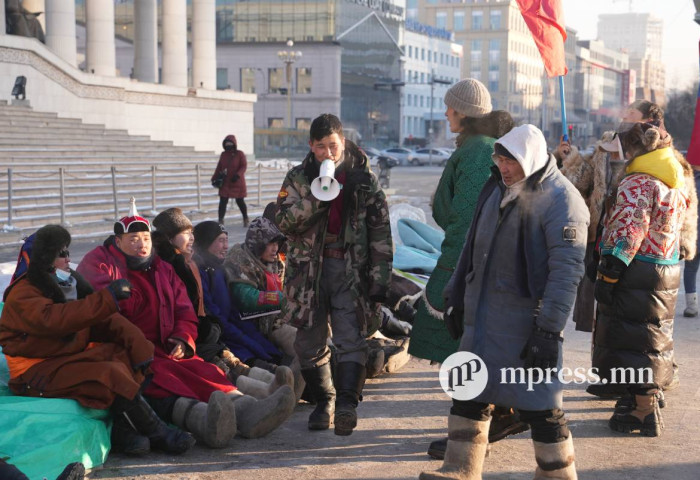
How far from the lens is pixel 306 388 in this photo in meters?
5.76

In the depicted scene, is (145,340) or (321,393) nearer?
(145,340)

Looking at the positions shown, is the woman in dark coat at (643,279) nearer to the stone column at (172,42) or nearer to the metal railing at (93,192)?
the metal railing at (93,192)

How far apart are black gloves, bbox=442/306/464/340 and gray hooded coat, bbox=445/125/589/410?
0.17 m

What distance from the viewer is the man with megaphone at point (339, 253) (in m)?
5.07

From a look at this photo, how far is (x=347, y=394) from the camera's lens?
507 cm

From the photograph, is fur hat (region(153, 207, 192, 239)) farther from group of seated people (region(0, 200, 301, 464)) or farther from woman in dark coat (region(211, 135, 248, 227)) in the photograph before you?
woman in dark coat (region(211, 135, 248, 227))

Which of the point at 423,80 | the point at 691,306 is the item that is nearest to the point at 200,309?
the point at 691,306

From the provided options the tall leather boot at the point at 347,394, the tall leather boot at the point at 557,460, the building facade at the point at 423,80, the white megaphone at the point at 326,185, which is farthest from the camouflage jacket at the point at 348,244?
the building facade at the point at 423,80

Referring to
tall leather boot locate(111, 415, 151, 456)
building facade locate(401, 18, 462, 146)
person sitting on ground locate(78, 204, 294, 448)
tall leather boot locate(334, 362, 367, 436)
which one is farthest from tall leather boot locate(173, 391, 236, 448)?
building facade locate(401, 18, 462, 146)

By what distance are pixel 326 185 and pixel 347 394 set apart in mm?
1138

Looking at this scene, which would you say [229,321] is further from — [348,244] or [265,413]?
[348,244]

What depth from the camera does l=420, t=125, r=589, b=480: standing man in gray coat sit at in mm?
3902

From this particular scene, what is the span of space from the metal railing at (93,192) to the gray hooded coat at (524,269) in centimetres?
1234

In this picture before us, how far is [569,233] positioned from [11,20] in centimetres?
2876
